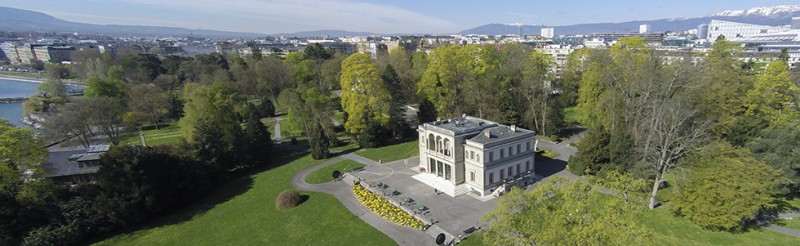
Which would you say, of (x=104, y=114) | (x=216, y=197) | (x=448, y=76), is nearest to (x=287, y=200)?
(x=216, y=197)

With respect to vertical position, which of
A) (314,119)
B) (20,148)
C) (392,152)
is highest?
(20,148)

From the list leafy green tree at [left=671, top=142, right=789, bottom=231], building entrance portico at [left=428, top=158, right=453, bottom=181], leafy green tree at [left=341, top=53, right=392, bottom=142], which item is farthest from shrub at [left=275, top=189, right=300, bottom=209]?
leafy green tree at [left=671, top=142, right=789, bottom=231]

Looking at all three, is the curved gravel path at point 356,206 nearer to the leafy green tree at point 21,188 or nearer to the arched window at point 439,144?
the arched window at point 439,144

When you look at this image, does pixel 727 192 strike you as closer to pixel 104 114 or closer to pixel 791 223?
pixel 791 223

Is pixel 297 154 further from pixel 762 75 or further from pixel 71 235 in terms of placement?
pixel 762 75

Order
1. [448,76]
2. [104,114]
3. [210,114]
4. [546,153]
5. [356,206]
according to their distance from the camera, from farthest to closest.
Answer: [104,114] < [448,76] < [210,114] < [546,153] < [356,206]

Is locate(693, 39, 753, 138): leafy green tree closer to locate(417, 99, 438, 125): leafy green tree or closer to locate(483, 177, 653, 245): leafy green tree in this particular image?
Result: locate(483, 177, 653, 245): leafy green tree

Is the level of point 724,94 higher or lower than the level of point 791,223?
higher
